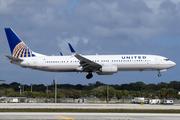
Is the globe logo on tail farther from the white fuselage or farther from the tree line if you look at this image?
the tree line

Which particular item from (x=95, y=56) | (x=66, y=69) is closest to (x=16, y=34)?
(x=66, y=69)

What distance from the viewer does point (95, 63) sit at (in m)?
54.8

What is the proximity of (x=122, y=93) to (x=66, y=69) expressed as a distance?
67424 millimetres

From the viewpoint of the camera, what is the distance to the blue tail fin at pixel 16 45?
2395 inches

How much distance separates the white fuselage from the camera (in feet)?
180

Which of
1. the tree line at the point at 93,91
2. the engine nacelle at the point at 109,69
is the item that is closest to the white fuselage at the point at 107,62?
the engine nacelle at the point at 109,69

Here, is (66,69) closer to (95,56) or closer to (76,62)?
(76,62)

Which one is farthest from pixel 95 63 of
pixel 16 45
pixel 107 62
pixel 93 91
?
pixel 93 91

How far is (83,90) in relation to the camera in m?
123

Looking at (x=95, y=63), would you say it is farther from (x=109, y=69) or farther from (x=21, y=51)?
(x=21, y=51)

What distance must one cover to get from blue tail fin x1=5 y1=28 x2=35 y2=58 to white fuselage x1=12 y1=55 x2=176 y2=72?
2.68 meters

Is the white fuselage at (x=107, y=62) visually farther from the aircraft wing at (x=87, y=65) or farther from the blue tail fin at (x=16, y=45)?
the blue tail fin at (x=16, y=45)

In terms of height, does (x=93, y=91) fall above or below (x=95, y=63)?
below

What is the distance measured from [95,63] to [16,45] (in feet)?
61.3
